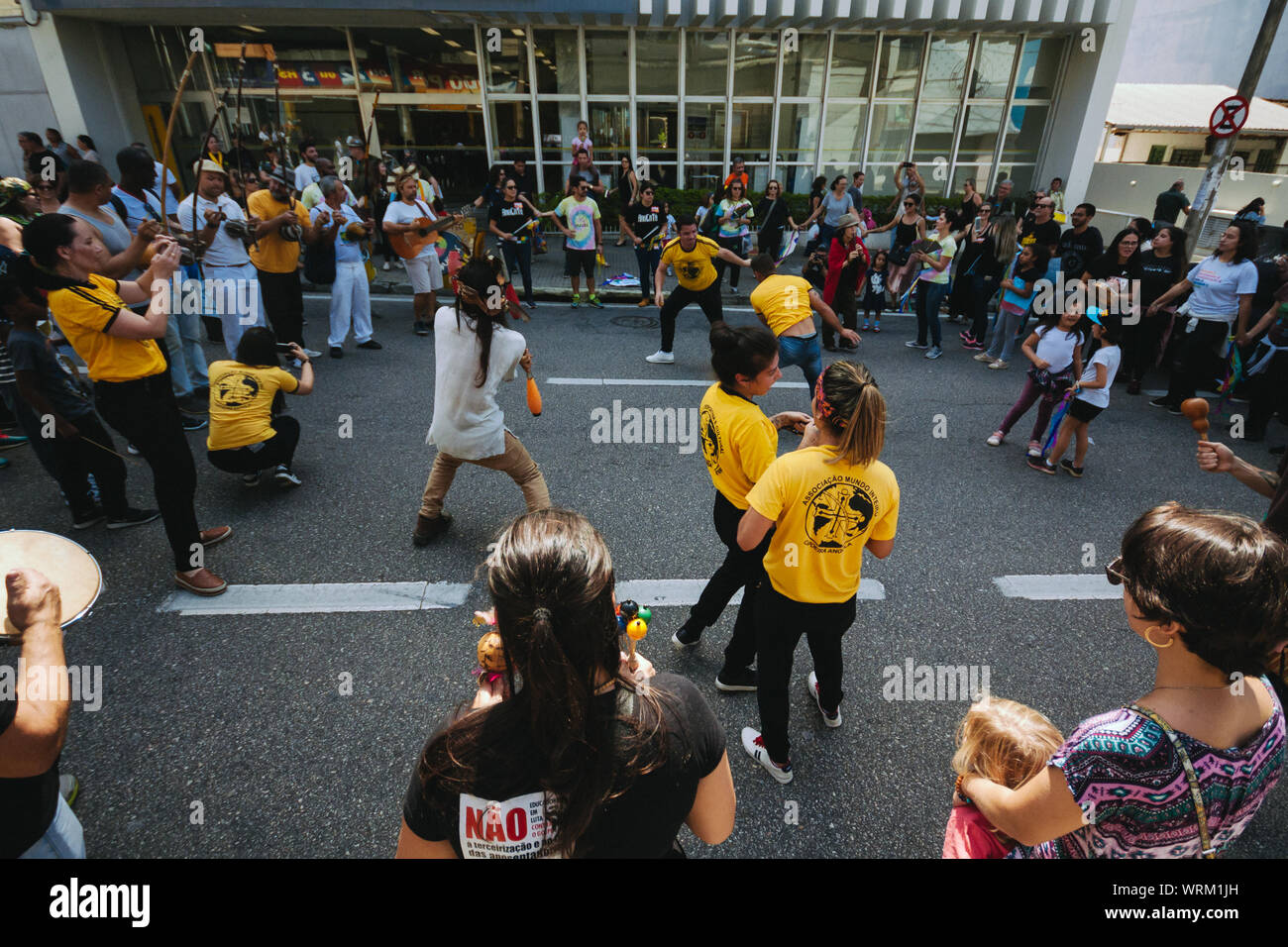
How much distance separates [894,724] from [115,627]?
402 centimetres

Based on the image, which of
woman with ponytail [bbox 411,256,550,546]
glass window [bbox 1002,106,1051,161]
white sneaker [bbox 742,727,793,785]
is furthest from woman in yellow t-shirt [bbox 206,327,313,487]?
glass window [bbox 1002,106,1051,161]

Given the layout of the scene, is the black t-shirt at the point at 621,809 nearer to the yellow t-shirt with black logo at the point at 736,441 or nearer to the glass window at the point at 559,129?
the yellow t-shirt with black logo at the point at 736,441

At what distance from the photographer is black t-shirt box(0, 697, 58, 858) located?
1440 millimetres

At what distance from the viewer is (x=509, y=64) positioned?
14.4 meters

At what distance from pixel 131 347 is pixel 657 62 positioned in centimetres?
1450

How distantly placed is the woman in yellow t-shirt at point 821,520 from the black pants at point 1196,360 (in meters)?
6.52

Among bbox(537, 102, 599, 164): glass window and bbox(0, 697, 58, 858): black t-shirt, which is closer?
bbox(0, 697, 58, 858): black t-shirt

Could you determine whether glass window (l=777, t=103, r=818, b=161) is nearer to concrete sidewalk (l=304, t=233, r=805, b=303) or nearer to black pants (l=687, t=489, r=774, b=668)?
concrete sidewalk (l=304, t=233, r=805, b=303)

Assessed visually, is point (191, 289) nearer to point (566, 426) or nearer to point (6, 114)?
point (566, 426)

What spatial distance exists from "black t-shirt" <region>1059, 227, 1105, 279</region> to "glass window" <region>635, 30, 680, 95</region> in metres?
10.0

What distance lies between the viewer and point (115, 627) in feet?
11.2

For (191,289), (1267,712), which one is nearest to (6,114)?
(191,289)

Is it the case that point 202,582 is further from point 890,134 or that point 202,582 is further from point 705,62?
point 890,134

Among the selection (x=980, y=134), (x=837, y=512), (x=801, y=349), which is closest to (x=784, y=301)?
(x=801, y=349)
